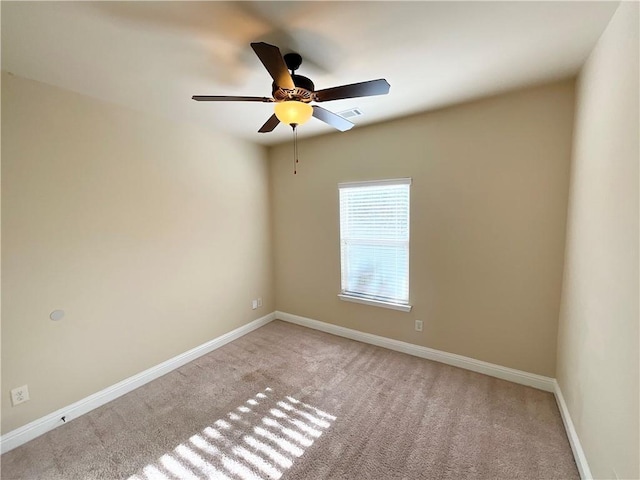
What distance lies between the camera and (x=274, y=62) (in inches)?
54.1

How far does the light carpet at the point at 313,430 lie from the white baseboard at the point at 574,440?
1.7 inches

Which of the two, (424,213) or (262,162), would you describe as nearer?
(424,213)

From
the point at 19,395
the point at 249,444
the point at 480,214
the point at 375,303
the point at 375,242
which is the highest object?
the point at 480,214

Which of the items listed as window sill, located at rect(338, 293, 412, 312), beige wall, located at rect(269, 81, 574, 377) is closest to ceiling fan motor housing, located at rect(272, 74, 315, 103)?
beige wall, located at rect(269, 81, 574, 377)

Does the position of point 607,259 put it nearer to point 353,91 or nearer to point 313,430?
point 353,91

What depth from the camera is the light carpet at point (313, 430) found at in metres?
1.66

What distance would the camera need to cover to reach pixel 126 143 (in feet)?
7.98

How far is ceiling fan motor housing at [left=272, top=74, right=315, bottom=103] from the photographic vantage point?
5.34ft

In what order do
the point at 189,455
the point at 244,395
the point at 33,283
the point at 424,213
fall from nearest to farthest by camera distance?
the point at 189,455, the point at 33,283, the point at 244,395, the point at 424,213

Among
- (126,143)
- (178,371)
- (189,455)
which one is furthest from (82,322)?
(126,143)

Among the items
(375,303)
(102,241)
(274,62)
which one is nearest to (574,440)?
(375,303)

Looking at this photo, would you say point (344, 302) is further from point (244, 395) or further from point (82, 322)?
point (82, 322)

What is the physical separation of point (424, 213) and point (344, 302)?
145cm

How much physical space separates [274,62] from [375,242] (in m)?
2.18
